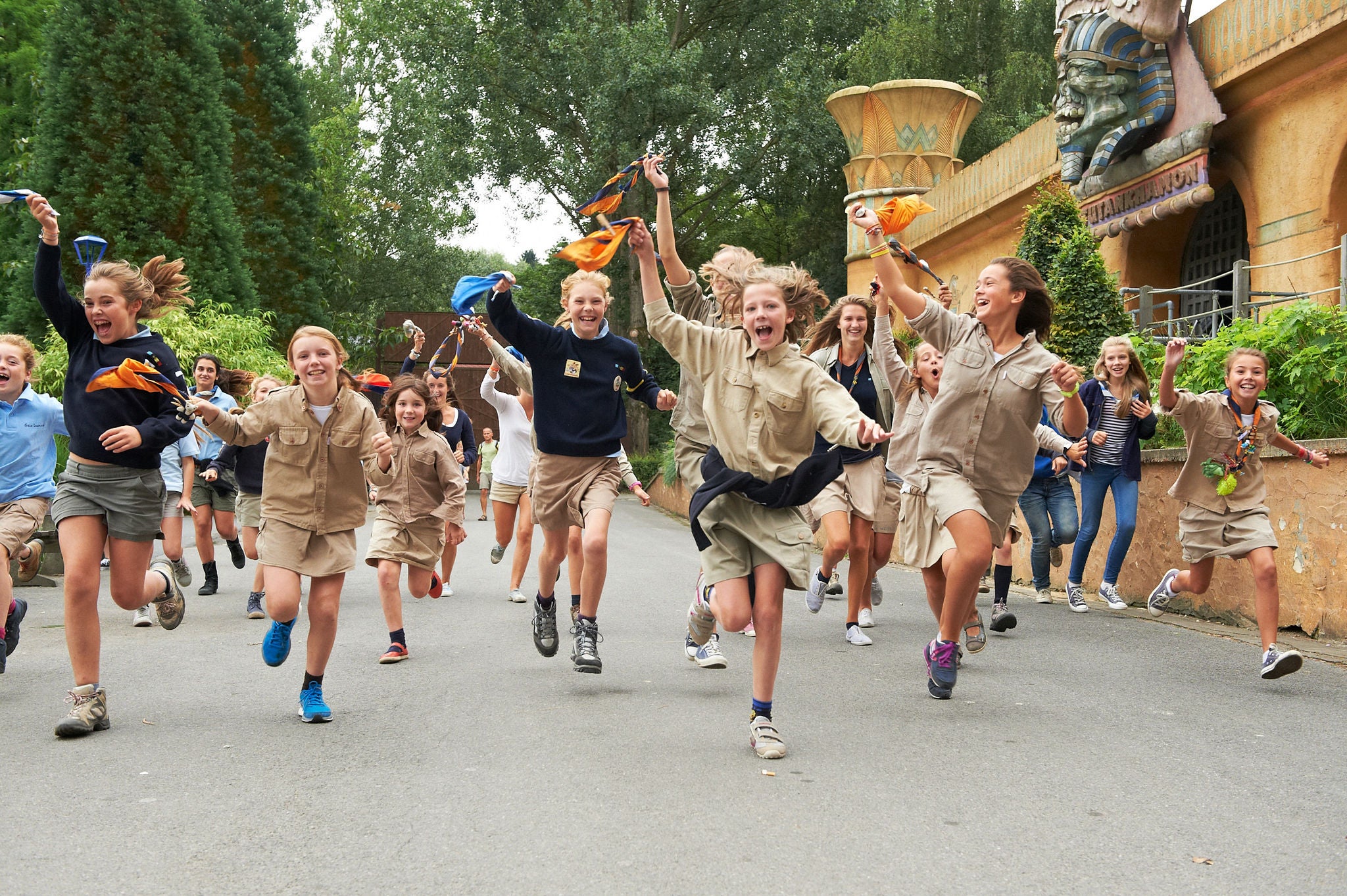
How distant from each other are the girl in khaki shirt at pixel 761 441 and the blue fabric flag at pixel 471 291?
0.98 m

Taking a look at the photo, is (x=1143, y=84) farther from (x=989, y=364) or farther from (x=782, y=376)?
(x=782, y=376)

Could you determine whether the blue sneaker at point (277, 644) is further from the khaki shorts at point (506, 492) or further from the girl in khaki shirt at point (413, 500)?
the khaki shorts at point (506, 492)

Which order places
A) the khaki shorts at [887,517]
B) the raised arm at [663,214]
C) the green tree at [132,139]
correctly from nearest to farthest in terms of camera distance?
the raised arm at [663,214] < the khaki shorts at [887,517] < the green tree at [132,139]

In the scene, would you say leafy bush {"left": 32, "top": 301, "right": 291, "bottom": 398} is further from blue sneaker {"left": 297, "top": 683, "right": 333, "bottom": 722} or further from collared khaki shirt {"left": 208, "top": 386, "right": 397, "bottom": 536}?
blue sneaker {"left": 297, "top": 683, "right": 333, "bottom": 722}

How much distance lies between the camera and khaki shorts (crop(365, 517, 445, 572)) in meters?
8.07

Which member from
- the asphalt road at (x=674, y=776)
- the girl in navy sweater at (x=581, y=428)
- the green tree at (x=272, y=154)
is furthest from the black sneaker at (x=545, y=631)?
the green tree at (x=272, y=154)

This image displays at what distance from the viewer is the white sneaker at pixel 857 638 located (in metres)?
8.22

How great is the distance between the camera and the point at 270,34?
31.8 meters

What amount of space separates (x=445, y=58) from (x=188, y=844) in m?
32.4

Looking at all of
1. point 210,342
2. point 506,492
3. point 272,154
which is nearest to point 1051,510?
point 506,492

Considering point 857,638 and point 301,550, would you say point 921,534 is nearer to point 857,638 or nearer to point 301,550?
point 857,638

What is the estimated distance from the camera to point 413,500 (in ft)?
27.2

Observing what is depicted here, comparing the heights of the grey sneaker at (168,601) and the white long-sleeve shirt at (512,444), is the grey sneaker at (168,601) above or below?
below

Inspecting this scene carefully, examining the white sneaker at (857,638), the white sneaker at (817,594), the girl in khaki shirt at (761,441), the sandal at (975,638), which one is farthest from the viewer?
the white sneaker at (817,594)
